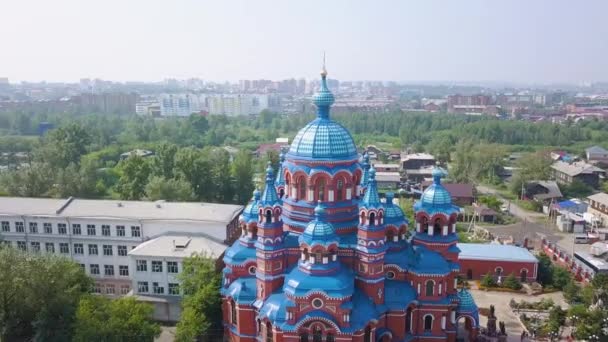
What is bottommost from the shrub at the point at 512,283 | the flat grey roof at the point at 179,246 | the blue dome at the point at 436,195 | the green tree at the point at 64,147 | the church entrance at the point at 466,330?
the shrub at the point at 512,283

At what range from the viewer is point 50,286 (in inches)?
986

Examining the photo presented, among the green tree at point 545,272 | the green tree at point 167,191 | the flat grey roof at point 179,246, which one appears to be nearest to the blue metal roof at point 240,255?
the flat grey roof at point 179,246

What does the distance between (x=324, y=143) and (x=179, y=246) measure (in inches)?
549

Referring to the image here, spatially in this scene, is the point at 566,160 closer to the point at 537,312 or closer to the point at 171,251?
the point at 537,312

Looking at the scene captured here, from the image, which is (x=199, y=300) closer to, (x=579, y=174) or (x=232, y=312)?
(x=232, y=312)

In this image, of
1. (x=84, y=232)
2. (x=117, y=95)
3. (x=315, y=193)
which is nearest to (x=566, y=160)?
(x=315, y=193)

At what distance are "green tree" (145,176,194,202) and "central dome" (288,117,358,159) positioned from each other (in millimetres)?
24501

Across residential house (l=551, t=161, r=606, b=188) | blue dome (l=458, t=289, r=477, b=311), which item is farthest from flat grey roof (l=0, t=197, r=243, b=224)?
residential house (l=551, t=161, r=606, b=188)

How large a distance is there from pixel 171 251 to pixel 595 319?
26042 mm

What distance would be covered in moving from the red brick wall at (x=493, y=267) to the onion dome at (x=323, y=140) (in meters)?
17.5

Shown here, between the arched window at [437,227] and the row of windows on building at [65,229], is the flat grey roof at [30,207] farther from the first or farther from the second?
the arched window at [437,227]

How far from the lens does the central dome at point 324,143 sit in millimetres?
25094

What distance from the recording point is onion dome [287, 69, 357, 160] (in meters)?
25.1

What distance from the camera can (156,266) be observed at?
31.8 m
